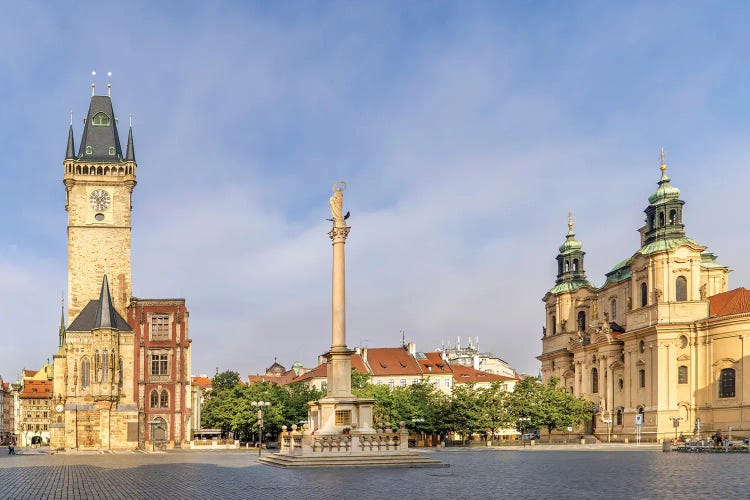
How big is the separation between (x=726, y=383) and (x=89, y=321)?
62198 millimetres

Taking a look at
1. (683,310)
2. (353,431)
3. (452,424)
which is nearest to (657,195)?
(683,310)

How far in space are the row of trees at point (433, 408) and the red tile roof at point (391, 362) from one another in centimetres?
3279

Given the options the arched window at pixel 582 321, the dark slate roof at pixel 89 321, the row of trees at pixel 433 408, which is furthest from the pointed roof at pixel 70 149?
the arched window at pixel 582 321

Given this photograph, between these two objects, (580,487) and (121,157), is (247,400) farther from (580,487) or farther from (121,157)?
(580,487)

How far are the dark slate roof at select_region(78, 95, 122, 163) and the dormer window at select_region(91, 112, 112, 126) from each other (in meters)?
0.14

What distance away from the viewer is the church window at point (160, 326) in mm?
88312

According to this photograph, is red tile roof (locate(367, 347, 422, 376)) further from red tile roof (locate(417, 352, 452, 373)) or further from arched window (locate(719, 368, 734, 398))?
arched window (locate(719, 368, 734, 398))

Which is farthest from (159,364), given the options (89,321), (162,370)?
Result: (89,321)

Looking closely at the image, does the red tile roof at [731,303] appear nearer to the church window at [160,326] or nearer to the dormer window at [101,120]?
the church window at [160,326]

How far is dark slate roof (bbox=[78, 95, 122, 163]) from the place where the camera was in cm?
9600

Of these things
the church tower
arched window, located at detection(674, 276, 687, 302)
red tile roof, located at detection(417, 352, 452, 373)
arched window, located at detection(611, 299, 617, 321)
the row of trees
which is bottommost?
the row of trees

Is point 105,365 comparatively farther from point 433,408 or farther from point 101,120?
point 433,408

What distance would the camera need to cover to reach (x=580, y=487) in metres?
26.8

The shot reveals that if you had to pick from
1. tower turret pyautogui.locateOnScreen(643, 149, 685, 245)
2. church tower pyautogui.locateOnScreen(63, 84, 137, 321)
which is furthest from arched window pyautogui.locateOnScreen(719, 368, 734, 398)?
church tower pyautogui.locateOnScreen(63, 84, 137, 321)
